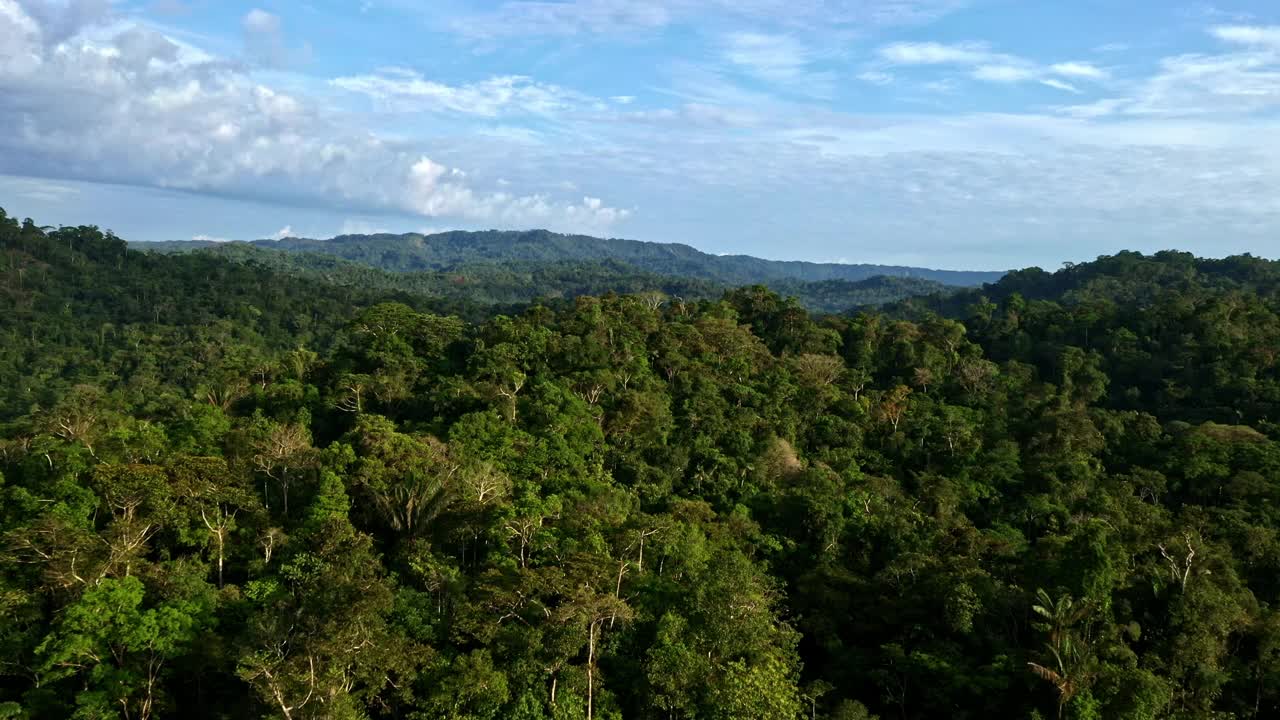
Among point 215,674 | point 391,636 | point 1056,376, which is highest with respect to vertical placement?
point 1056,376

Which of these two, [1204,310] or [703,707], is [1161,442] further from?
[703,707]

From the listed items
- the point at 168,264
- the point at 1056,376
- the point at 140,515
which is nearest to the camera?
the point at 140,515

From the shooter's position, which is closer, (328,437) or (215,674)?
→ (215,674)

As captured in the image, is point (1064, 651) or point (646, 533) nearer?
point (1064, 651)

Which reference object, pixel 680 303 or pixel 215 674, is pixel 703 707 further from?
pixel 680 303

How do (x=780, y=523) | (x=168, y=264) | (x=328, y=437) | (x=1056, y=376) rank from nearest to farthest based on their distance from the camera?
(x=780, y=523) < (x=328, y=437) < (x=1056, y=376) < (x=168, y=264)

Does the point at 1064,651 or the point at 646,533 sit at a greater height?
the point at 646,533

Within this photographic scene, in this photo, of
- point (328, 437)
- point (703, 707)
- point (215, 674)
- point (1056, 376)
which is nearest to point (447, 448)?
point (328, 437)

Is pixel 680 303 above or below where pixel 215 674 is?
above
